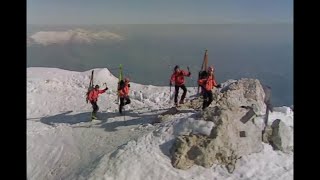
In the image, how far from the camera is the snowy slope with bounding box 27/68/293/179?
11180mm

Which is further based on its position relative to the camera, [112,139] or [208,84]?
[208,84]

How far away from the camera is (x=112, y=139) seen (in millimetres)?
13898

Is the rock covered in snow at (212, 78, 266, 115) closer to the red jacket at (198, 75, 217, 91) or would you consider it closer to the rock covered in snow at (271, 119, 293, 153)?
the red jacket at (198, 75, 217, 91)

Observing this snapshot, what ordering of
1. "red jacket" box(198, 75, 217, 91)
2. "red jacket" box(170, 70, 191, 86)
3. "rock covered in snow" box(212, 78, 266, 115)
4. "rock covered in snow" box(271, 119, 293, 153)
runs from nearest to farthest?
"rock covered in snow" box(271, 119, 293, 153) → "rock covered in snow" box(212, 78, 266, 115) → "red jacket" box(198, 75, 217, 91) → "red jacket" box(170, 70, 191, 86)

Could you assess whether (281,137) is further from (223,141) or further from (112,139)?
(112,139)

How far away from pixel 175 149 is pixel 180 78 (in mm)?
4955

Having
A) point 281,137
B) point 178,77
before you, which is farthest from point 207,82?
point 281,137

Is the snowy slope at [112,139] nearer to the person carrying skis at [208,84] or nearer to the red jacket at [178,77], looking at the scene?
the person carrying skis at [208,84]

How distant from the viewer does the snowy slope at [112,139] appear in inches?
440

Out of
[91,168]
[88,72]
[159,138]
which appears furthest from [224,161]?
[88,72]

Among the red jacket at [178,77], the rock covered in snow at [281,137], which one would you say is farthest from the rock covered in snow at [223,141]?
the red jacket at [178,77]

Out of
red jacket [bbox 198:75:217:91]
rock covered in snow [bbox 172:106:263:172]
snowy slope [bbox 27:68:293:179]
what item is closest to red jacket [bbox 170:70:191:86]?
snowy slope [bbox 27:68:293:179]
